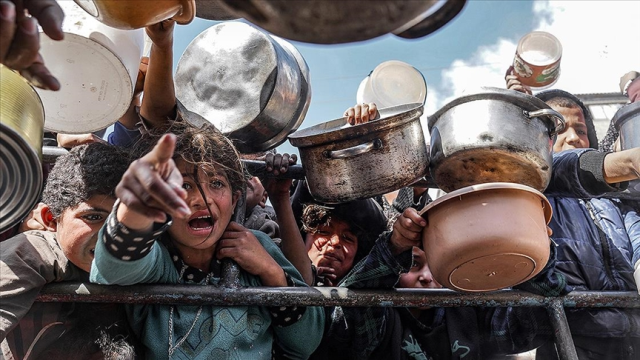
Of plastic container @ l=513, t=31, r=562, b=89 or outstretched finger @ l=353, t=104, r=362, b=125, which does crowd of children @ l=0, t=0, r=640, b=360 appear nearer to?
outstretched finger @ l=353, t=104, r=362, b=125

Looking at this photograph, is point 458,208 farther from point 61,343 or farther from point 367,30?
point 61,343

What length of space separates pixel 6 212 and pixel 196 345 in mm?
848

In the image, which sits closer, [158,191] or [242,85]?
[158,191]

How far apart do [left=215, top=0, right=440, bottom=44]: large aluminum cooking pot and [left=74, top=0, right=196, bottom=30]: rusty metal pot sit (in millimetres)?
416

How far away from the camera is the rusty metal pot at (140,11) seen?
6.06 feet

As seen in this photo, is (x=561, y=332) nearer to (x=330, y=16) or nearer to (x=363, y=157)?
(x=363, y=157)

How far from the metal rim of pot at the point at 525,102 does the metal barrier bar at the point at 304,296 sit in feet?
2.26

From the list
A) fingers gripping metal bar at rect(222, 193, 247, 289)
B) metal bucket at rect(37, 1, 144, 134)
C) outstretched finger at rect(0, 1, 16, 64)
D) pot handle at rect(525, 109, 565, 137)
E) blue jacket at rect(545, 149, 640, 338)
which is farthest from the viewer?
blue jacket at rect(545, 149, 640, 338)

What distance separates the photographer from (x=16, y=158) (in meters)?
1.70

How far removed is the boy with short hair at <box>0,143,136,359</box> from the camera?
2158 millimetres

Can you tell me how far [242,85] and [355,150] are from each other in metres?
0.78

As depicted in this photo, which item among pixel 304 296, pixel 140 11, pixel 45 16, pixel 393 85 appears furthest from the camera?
pixel 393 85

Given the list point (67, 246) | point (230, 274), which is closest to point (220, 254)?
point (230, 274)

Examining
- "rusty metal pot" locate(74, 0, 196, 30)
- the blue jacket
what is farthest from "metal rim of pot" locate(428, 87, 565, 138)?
"rusty metal pot" locate(74, 0, 196, 30)
